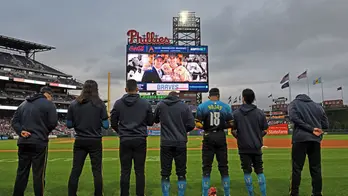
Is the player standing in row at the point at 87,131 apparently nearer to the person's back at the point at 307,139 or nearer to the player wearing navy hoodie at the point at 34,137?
the player wearing navy hoodie at the point at 34,137

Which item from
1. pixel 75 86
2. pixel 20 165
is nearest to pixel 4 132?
pixel 75 86

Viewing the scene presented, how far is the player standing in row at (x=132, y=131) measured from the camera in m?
4.89

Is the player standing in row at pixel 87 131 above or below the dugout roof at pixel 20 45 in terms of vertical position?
below

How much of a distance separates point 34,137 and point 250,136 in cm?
374

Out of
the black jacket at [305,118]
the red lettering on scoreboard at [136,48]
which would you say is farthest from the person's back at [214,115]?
the red lettering on scoreboard at [136,48]

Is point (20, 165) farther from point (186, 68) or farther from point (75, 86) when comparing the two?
point (75, 86)

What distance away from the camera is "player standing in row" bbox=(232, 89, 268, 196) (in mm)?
5227

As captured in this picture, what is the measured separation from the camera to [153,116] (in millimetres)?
5207

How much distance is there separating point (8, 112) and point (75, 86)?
1622 centimetres

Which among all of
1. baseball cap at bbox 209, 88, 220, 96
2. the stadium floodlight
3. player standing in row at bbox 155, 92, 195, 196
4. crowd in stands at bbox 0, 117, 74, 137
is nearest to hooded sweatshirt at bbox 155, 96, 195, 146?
player standing in row at bbox 155, 92, 195, 196

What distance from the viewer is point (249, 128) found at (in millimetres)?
5320

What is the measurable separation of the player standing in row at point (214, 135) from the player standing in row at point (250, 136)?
0.23 metres

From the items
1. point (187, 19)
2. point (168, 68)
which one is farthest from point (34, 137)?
point (187, 19)

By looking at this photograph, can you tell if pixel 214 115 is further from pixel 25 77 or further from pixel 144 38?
pixel 25 77
